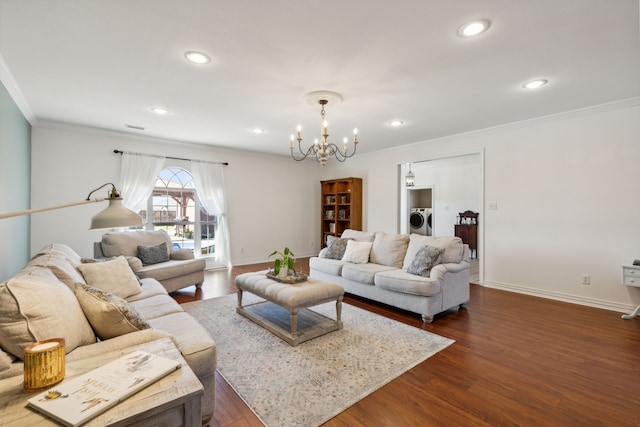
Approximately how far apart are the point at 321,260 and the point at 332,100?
2346 millimetres

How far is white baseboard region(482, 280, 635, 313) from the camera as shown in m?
3.58

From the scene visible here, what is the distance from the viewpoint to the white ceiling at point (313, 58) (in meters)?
1.91

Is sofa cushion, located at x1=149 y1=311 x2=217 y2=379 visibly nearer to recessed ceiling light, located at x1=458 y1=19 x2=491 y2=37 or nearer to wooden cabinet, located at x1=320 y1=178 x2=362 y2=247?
recessed ceiling light, located at x1=458 y1=19 x2=491 y2=37

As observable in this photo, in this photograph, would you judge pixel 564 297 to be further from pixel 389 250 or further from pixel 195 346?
pixel 195 346

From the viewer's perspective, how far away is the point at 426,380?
7.13ft

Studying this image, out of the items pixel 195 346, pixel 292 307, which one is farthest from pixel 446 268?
pixel 195 346

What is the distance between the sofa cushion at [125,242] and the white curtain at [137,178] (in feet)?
2.62

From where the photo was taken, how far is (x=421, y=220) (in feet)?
31.2

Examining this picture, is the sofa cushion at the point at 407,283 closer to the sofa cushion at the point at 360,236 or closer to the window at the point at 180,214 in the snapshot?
the sofa cushion at the point at 360,236

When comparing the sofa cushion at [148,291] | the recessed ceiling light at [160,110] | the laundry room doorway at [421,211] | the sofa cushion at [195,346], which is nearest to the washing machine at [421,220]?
the laundry room doorway at [421,211]

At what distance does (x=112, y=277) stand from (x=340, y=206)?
515cm

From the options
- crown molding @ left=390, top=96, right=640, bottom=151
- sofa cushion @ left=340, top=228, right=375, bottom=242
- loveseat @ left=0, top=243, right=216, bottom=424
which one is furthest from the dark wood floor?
crown molding @ left=390, top=96, right=640, bottom=151

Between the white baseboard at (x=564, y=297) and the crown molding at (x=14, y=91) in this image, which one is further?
the white baseboard at (x=564, y=297)

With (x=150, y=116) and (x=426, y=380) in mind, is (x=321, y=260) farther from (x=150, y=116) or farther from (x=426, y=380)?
(x=150, y=116)
